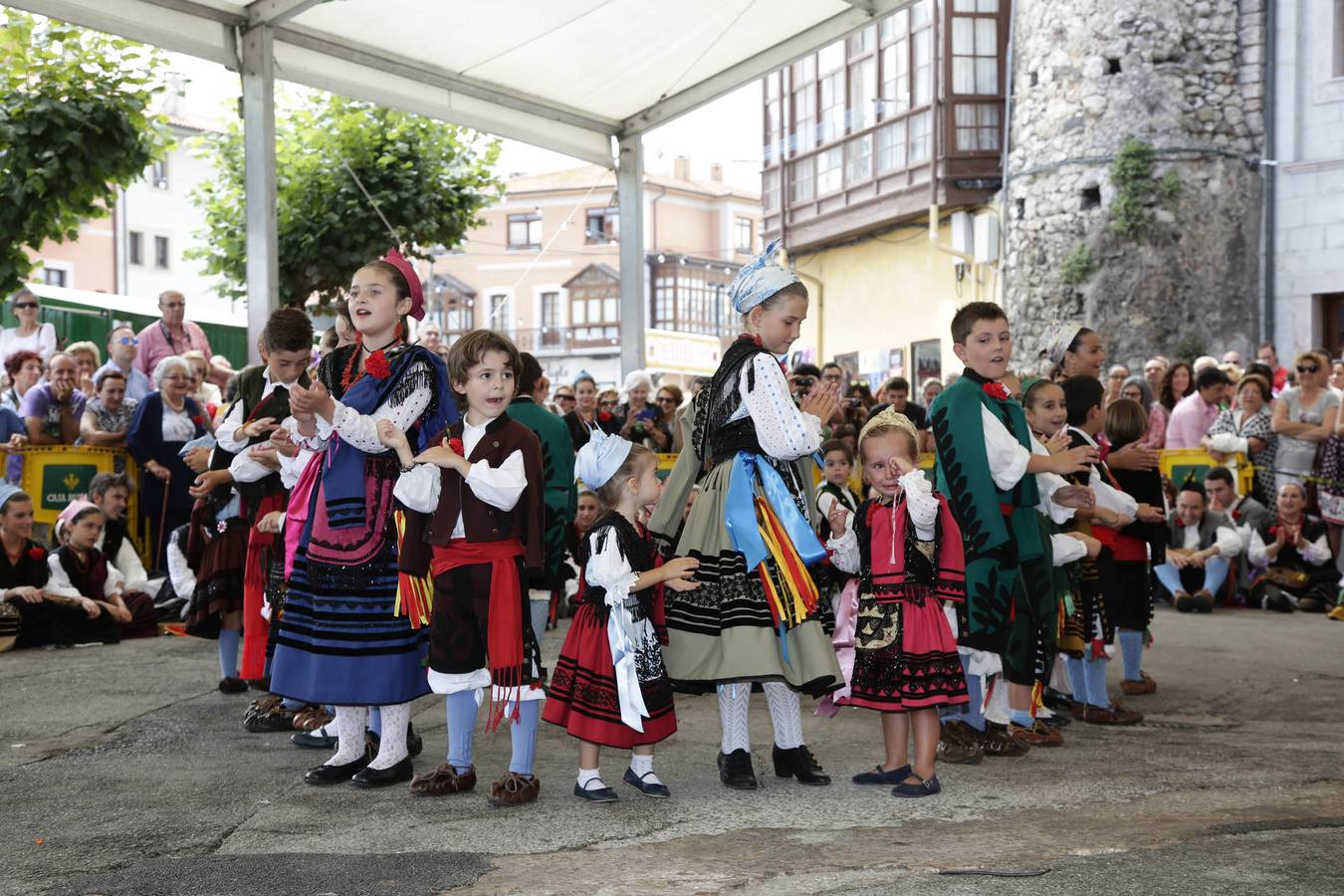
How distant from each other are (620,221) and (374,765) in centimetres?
793

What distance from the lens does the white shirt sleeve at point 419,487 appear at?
15.6ft

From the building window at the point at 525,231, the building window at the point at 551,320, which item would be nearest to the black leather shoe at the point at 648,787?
the building window at the point at 551,320

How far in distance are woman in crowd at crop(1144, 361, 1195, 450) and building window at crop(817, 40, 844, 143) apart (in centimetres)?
1515

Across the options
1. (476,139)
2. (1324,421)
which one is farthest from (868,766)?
(476,139)

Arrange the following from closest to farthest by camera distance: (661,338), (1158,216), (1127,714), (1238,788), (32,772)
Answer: (1238,788), (32,772), (1127,714), (1158,216), (661,338)

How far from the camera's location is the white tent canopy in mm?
9055

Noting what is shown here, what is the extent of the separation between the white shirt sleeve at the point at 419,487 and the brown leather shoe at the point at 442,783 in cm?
91

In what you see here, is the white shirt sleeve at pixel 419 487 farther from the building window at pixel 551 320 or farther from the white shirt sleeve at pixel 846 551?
the building window at pixel 551 320

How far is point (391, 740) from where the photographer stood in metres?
5.12

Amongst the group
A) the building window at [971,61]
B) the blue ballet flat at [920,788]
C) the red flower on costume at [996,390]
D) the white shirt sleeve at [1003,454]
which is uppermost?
the building window at [971,61]

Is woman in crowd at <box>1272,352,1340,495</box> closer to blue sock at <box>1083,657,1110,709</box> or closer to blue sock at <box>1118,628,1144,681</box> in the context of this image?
blue sock at <box>1118,628,1144,681</box>

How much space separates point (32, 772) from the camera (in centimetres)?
525

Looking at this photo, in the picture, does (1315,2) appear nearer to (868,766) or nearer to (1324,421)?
(1324,421)

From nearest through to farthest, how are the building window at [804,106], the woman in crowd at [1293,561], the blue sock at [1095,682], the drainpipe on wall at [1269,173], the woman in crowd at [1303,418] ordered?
1. the blue sock at [1095,682]
2. the woman in crowd at [1293,561]
3. the woman in crowd at [1303,418]
4. the drainpipe on wall at [1269,173]
5. the building window at [804,106]
